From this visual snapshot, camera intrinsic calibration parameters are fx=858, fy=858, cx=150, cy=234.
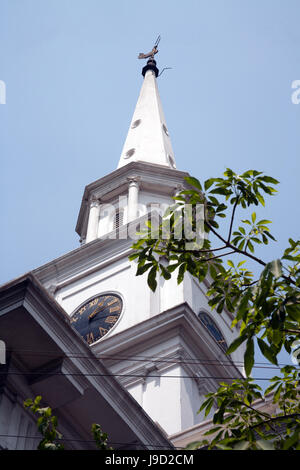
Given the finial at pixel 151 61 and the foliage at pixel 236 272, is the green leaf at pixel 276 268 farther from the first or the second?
the finial at pixel 151 61

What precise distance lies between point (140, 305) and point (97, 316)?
6.72 ft

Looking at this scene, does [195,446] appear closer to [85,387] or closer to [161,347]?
[85,387]

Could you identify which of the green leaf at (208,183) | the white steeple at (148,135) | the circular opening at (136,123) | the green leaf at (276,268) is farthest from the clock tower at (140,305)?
the green leaf at (276,268)

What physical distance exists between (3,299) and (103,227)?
29.4 m

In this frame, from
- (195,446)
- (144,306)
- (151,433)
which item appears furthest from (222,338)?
(195,446)

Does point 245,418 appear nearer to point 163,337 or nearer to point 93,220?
point 163,337

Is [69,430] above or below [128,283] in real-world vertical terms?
below

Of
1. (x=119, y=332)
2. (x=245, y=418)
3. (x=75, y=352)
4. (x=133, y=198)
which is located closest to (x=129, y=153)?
(x=133, y=198)

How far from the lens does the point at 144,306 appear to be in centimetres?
3391

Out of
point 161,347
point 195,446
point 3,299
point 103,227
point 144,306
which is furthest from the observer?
point 103,227

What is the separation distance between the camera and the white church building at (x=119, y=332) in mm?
13203

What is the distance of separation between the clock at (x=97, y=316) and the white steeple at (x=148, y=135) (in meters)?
11.5

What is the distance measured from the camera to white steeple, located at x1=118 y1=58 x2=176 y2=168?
153ft

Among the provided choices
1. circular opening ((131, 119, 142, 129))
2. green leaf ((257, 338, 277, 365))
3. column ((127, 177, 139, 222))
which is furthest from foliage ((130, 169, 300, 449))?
circular opening ((131, 119, 142, 129))
